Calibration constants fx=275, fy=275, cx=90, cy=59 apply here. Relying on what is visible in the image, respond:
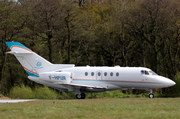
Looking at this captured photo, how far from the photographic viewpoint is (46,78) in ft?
80.2

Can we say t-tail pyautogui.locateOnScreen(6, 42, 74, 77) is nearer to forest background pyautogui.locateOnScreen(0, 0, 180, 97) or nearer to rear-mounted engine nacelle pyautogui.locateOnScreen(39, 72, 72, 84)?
rear-mounted engine nacelle pyautogui.locateOnScreen(39, 72, 72, 84)

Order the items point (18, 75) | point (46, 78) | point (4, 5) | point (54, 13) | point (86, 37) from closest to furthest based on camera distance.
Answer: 1. point (46, 78)
2. point (4, 5)
3. point (54, 13)
4. point (18, 75)
5. point (86, 37)

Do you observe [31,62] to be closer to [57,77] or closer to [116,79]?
[57,77]

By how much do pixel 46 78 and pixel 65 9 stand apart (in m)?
18.9

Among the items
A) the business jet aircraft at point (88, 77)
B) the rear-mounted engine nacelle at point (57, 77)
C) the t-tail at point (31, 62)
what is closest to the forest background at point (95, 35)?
the t-tail at point (31, 62)

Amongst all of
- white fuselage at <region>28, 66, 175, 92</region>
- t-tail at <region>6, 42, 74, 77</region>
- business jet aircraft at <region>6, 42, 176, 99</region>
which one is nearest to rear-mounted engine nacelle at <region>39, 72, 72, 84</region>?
business jet aircraft at <region>6, 42, 176, 99</region>

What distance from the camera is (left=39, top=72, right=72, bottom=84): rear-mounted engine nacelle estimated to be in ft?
78.5

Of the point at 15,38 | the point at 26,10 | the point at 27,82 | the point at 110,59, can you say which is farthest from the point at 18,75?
the point at 110,59

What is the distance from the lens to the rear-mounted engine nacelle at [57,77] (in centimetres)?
2394

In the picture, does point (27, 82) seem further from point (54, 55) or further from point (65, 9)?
point (65, 9)

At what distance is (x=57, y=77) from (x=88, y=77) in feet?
9.00

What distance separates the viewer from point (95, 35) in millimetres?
47500

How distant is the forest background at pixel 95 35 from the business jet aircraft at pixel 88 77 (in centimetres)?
1099

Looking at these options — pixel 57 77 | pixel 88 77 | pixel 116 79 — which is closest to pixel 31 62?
pixel 57 77
